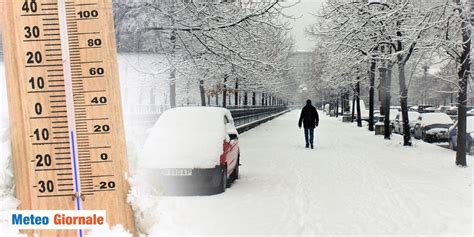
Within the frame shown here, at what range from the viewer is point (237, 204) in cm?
655

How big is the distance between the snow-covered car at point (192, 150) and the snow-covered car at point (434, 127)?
50.7 feet

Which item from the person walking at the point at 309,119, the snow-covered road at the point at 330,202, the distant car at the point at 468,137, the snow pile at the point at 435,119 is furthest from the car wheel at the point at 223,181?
the snow pile at the point at 435,119

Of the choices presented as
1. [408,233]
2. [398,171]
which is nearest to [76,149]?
[408,233]

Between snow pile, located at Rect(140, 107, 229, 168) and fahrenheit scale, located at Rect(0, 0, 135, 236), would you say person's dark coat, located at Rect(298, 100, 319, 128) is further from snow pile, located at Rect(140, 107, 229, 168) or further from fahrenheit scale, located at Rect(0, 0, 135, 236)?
fahrenheit scale, located at Rect(0, 0, 135, 236)

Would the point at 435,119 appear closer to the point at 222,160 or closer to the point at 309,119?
the point at 309,119

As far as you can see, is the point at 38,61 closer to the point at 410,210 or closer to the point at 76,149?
the point at 76,149

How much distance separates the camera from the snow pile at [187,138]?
7.13 m

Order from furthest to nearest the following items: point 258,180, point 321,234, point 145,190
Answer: point 258,180, point 321,234, point 145,190

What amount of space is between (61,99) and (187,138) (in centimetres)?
551

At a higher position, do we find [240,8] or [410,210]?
[240,8]

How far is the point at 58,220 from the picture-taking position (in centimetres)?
210

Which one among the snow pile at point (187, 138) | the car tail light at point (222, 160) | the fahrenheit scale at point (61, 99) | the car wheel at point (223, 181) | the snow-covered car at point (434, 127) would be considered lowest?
the snow-covered car at point (434, 127)

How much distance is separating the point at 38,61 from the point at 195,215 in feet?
12.5

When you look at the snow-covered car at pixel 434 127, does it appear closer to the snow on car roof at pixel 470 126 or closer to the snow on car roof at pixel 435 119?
the snow on car roof at pixel 435 119
